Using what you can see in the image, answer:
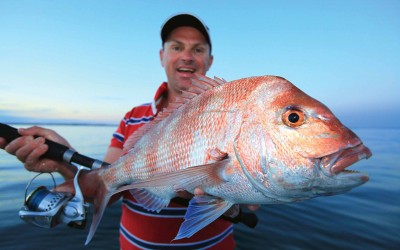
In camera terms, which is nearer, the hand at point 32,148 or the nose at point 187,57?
the hand at point 32,148

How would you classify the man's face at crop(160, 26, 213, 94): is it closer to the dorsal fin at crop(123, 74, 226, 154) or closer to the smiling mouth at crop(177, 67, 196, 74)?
the smiling mouth at crop(177, 67, 196, 74)

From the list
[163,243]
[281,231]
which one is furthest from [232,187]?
[281,231]

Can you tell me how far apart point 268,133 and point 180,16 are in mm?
2423

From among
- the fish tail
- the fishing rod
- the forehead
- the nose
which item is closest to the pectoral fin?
the fishing rod

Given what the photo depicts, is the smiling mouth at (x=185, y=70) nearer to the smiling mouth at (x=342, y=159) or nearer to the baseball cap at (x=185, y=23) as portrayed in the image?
the baseball cap at (x=185, y=23)

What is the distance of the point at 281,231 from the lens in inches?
195

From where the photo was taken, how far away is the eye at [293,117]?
119 cm

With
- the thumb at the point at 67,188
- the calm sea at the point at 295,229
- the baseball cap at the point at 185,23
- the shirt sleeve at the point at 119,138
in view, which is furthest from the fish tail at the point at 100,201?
the calm sea at the point at 295,229

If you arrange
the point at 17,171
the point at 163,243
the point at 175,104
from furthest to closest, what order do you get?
1. the point at 17,171
2. the point at 163,243
3. the point at 175,104

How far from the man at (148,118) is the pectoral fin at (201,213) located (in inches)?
29.5

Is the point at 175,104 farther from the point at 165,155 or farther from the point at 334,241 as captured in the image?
the point at 334,241

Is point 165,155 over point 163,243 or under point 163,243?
over

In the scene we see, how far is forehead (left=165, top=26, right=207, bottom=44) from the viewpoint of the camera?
10.2ft

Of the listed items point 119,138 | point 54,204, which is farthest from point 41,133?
point 119,138
